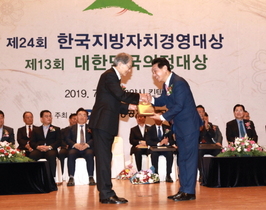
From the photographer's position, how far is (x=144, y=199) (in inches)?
192

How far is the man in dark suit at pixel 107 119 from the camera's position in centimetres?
450

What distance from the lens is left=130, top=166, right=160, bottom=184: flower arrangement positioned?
6.96 metres

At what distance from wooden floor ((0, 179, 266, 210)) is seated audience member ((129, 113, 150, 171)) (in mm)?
1540

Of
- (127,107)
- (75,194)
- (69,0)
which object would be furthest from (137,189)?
Result: (69,0)

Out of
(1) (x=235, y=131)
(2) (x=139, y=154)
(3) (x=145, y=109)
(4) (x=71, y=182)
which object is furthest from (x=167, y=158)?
(3) (x=145, y=109)

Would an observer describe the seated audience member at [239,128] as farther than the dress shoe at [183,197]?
Yes

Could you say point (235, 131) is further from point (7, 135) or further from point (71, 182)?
point (7, 135)

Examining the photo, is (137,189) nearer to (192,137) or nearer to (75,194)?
(75,194)

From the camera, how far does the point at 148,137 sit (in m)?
7.75

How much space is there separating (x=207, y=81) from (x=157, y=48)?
128cm

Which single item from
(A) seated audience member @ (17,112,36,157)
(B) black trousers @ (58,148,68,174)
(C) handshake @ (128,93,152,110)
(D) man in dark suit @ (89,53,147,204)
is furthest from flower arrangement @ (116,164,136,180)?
(D) man in dark suit @ (89,53,147,204)

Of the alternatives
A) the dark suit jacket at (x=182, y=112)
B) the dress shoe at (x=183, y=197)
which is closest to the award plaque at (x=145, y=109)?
the dark suit jacket at (x=182, y=112)

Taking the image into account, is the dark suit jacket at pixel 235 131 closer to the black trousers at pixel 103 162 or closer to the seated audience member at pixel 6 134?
the black trousers at pixel 103 162

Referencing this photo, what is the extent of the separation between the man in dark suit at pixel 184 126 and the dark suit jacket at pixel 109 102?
0.44 metres
